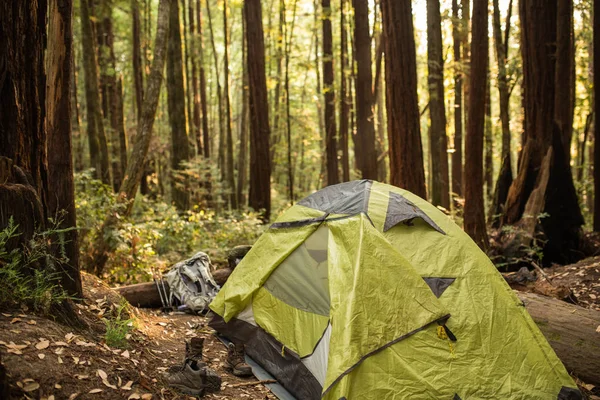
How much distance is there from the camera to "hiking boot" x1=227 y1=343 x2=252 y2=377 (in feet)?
18.0

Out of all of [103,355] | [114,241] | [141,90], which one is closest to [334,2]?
[141,90]

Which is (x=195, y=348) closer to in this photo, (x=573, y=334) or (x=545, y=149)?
(x=573, y=334)

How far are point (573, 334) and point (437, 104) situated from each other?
9926 mm

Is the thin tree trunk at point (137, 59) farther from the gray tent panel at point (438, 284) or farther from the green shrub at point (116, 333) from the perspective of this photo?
the gray tent panel at point (438, 284)

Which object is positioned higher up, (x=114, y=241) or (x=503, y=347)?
(x=114, y=241)

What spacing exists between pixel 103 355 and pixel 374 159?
Result: 993 cm

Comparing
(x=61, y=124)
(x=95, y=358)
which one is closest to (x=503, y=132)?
(x=61, y=124)

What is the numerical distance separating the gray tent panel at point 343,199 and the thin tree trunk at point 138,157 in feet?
12.0

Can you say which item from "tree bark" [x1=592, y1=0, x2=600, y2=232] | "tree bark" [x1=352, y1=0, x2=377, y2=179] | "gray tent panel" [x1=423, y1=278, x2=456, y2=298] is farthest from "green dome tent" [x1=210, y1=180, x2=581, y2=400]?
"tree bark" [x1=352, y1=0, x2=377, y2=179]

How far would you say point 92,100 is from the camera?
1411cm

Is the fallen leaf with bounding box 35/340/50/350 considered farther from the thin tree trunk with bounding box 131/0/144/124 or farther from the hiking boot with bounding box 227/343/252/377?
the thin tree trunk with bounding box 131/0/144/124

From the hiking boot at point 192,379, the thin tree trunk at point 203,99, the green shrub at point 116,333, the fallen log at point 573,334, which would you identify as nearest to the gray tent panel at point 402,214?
the fallen log at point 573,334

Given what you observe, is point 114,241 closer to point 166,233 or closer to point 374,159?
point 166,233

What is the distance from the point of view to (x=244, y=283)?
20.3 feet
